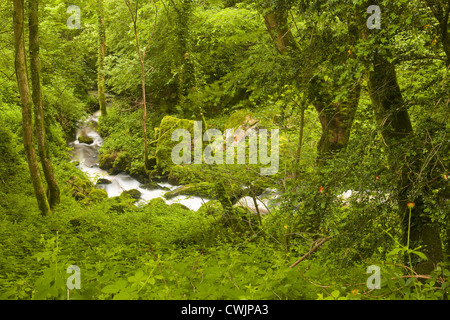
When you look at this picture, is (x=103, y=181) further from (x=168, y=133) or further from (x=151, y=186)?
(x=168, y=133)

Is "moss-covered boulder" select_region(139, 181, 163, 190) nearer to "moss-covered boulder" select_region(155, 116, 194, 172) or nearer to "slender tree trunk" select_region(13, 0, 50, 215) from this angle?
"moss-covered boulder" select_region(155, 116, 194, 172)

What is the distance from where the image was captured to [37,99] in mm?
8188

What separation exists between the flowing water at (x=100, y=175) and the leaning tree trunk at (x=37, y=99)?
3.00 m

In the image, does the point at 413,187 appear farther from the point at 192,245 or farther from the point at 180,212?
the point at 180,212

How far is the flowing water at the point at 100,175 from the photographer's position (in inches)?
498

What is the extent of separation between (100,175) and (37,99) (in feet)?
24.6

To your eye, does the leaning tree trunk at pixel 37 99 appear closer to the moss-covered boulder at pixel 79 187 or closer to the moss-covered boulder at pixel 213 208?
the moss-covered boulder at pixel 79 187

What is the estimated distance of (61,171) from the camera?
13188 millimetres

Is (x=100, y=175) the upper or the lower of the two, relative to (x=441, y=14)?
lower

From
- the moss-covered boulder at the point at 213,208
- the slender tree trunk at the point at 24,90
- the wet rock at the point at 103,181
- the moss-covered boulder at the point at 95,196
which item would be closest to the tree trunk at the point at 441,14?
the moss-covered boulder at the point at 213,208

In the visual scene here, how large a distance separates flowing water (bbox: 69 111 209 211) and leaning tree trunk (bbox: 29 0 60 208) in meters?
3.00

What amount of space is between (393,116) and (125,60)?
52.8ft

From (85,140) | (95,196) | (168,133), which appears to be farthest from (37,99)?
(85,140)

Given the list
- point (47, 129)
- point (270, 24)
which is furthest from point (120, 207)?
point (270, 24)
